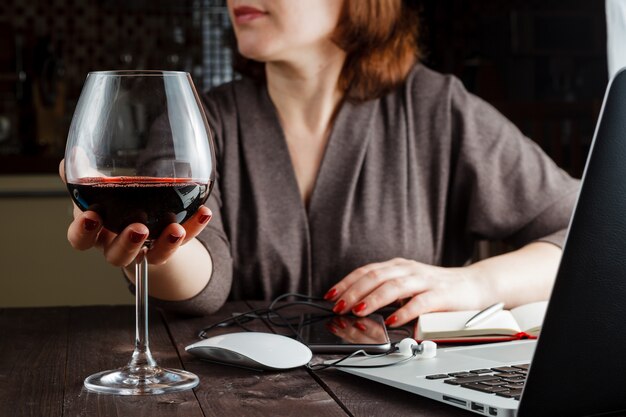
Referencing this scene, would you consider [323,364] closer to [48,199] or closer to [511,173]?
[511,173]

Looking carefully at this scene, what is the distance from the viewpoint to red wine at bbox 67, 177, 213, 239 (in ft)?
2.52

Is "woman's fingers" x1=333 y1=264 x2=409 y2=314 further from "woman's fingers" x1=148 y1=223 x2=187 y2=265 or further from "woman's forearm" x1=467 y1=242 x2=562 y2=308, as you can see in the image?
"woman's fingers" x1=148 y1=223 x2=187 y2=265

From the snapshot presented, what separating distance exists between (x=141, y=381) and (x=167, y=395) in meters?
0.03

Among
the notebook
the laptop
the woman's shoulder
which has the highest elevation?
the woman's shoulder

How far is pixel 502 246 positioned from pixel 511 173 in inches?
45.3

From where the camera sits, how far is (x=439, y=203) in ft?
5.30

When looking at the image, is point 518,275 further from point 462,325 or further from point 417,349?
point 417,349

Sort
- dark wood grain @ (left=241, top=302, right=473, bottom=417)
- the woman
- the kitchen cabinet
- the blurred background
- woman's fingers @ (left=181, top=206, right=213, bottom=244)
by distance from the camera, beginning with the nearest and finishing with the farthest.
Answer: dark wood grain @ (left=241, top=302, right=473, bottom=417), woman's fingers @ (left=181, top=206, right=213, bottom=244), the woman, the kitchen cabinet, the blurred background

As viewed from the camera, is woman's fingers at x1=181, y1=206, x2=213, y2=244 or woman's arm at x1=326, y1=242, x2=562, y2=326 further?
woman's arm at x1=326, y1=242, x2=562, y2=326

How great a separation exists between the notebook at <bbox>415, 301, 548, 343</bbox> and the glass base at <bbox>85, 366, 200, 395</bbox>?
289 mm

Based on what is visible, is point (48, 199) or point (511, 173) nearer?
point (511, 173)

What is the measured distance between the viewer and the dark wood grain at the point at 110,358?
0.72m

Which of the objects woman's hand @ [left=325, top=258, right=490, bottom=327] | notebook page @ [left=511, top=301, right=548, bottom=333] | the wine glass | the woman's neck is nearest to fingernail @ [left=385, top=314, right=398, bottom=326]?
woman's hand @ [left=325, top=258, right=490, bottom=327]

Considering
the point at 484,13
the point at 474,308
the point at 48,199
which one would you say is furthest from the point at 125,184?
the point at 484,13
